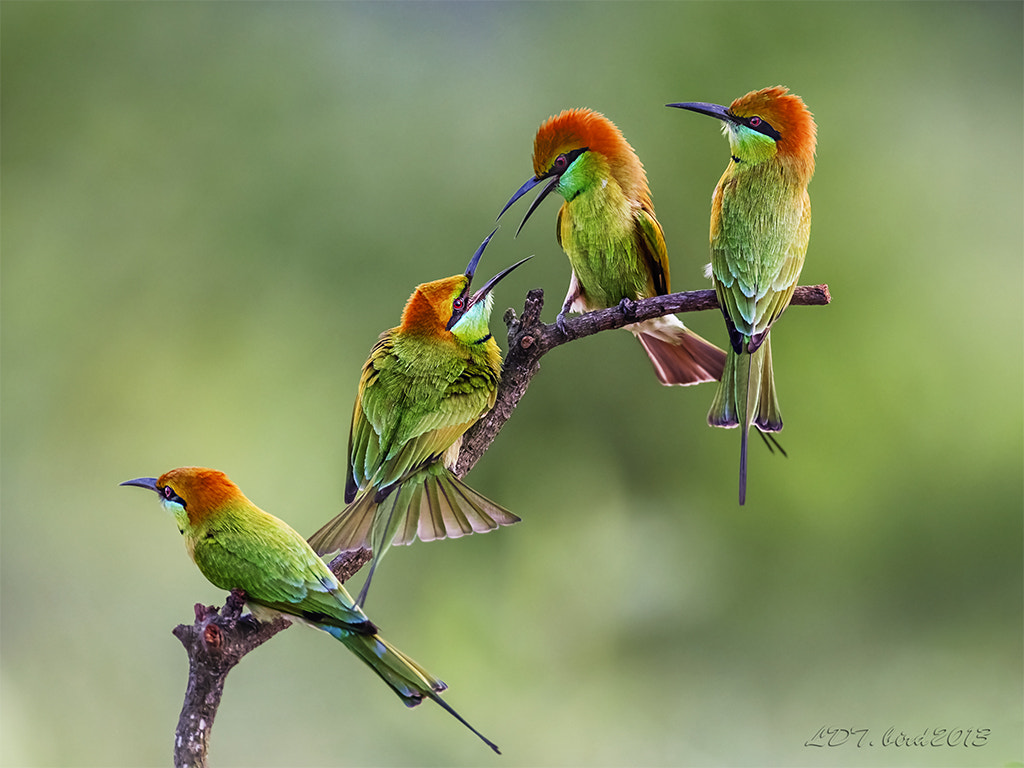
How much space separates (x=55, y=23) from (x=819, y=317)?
2998mm

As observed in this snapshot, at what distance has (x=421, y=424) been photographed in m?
1.56

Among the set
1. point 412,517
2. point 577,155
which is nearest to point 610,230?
point 577,155

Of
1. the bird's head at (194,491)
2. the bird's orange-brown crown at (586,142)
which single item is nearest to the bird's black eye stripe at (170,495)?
the bird's head at (194,491)

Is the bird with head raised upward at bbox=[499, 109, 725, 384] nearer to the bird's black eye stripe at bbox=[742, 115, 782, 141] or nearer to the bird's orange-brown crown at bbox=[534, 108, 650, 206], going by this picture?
the bird's orange-brown crown at bbox=[534, 108, 650, 206]

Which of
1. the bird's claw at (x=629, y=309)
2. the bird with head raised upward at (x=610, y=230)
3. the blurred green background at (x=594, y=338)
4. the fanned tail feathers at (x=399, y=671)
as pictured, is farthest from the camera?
the blurred green background at (x=594, y=338)

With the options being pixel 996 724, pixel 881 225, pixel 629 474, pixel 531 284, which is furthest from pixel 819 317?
pixel 996 724

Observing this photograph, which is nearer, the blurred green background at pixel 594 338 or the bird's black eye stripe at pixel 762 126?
the bird's black eye stripe at pixel 762 126

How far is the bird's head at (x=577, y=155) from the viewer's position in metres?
1.67

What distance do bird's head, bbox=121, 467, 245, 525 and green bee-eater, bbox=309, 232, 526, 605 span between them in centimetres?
15

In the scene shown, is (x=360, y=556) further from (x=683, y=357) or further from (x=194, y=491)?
(x=683, y=357)

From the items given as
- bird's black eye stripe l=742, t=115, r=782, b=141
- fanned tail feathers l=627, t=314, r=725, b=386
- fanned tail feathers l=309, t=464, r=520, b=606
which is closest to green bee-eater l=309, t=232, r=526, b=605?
fanned tail feathers l=309, t=464, r=520, b=606

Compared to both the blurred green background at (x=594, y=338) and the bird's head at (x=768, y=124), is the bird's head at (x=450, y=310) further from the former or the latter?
the blurred green background at (x=594, y=338)

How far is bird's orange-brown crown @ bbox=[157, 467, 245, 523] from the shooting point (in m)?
1.47

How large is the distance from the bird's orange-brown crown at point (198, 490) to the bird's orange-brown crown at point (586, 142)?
2.42 feet
